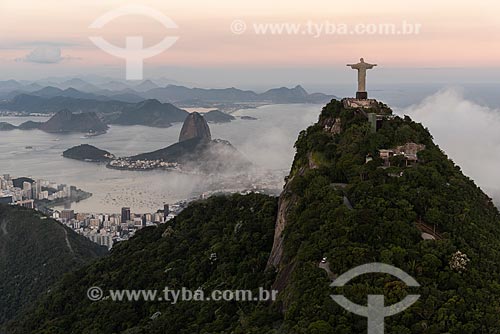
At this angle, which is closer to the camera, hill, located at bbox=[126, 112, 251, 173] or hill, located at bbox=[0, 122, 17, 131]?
hill, located at bbox=[126, 112, 251, 173]

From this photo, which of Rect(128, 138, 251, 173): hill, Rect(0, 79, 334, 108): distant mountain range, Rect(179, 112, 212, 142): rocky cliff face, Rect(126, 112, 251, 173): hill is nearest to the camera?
Rect(128, 138, 251, 173): hill

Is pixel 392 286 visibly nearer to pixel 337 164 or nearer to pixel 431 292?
pixel 431 292

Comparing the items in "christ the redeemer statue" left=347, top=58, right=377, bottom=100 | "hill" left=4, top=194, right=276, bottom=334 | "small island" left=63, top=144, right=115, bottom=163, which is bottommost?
"small island" left=63, top=144, right=115, bottom=163

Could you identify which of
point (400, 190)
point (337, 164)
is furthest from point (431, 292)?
point (337, 164)

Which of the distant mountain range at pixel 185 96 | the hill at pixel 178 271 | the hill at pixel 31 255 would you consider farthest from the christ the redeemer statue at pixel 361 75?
the distant mountain range at pixel 185 96

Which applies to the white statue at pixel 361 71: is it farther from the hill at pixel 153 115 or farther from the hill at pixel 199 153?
the hill at pixel 153 115

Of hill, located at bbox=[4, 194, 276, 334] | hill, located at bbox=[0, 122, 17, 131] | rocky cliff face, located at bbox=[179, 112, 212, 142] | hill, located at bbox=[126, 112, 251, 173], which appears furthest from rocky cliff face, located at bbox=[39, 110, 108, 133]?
hill, located at bbox=[4, 194, 276, 334]

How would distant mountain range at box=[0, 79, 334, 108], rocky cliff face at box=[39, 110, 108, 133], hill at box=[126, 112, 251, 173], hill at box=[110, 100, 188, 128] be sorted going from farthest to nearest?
distant mountain range at box=[0, 79, 334, 108]
hill at box=[110, 100, 188, 128]
rocky cliff face at box=[39, 110, 108, 133]
hill at box=[126, 112, 251, 173]

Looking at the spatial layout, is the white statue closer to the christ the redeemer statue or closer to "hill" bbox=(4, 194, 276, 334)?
the christ the redeemer statue
